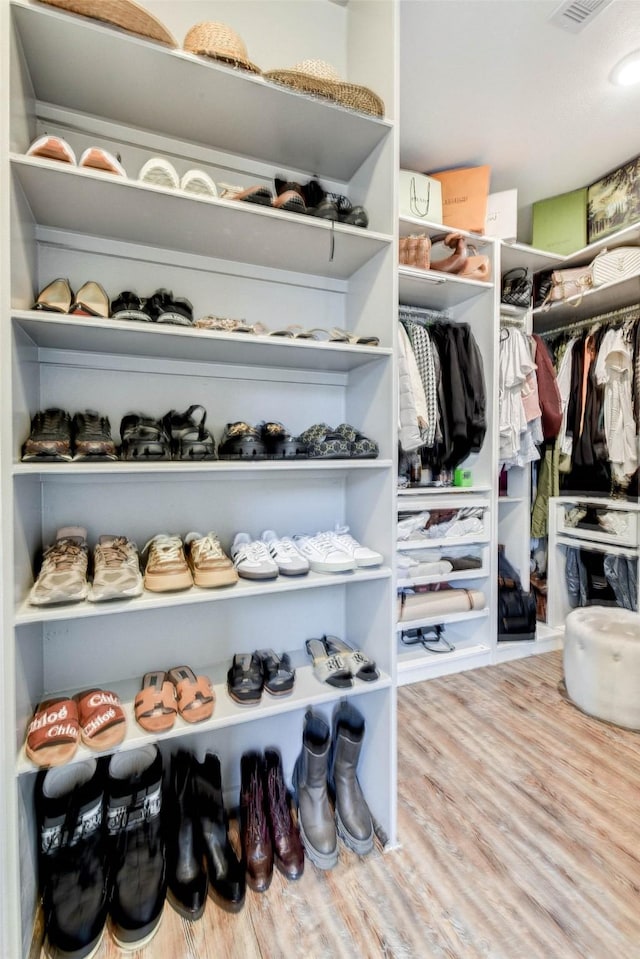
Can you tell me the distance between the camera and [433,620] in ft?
6.77

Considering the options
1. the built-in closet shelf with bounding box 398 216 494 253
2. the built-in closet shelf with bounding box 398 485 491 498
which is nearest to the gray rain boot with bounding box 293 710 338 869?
the built-in closet shelf with bounding box 398 485 491 498

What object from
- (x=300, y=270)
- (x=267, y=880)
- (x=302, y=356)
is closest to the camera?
(x=267, y=880)

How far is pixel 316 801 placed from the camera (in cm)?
118

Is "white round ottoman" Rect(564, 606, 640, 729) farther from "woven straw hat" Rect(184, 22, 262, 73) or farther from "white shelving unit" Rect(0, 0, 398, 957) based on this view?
"woven straw hat" Rect(184, 22, 262, 73)

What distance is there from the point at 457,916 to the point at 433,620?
1.15m

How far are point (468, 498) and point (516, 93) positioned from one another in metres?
1.80

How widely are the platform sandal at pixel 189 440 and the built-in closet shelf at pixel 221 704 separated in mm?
622

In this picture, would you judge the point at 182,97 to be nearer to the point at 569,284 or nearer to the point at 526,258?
Result: the point at 526,258

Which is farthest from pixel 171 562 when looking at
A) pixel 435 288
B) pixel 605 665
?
pixel 435 288

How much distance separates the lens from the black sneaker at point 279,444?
1.10m

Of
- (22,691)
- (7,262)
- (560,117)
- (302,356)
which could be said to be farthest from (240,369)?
(560,117)

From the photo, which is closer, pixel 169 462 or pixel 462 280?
pixel 169 462

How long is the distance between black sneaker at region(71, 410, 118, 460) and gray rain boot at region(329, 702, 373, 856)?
1.02 metres

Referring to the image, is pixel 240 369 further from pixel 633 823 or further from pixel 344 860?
pixel 633 823
